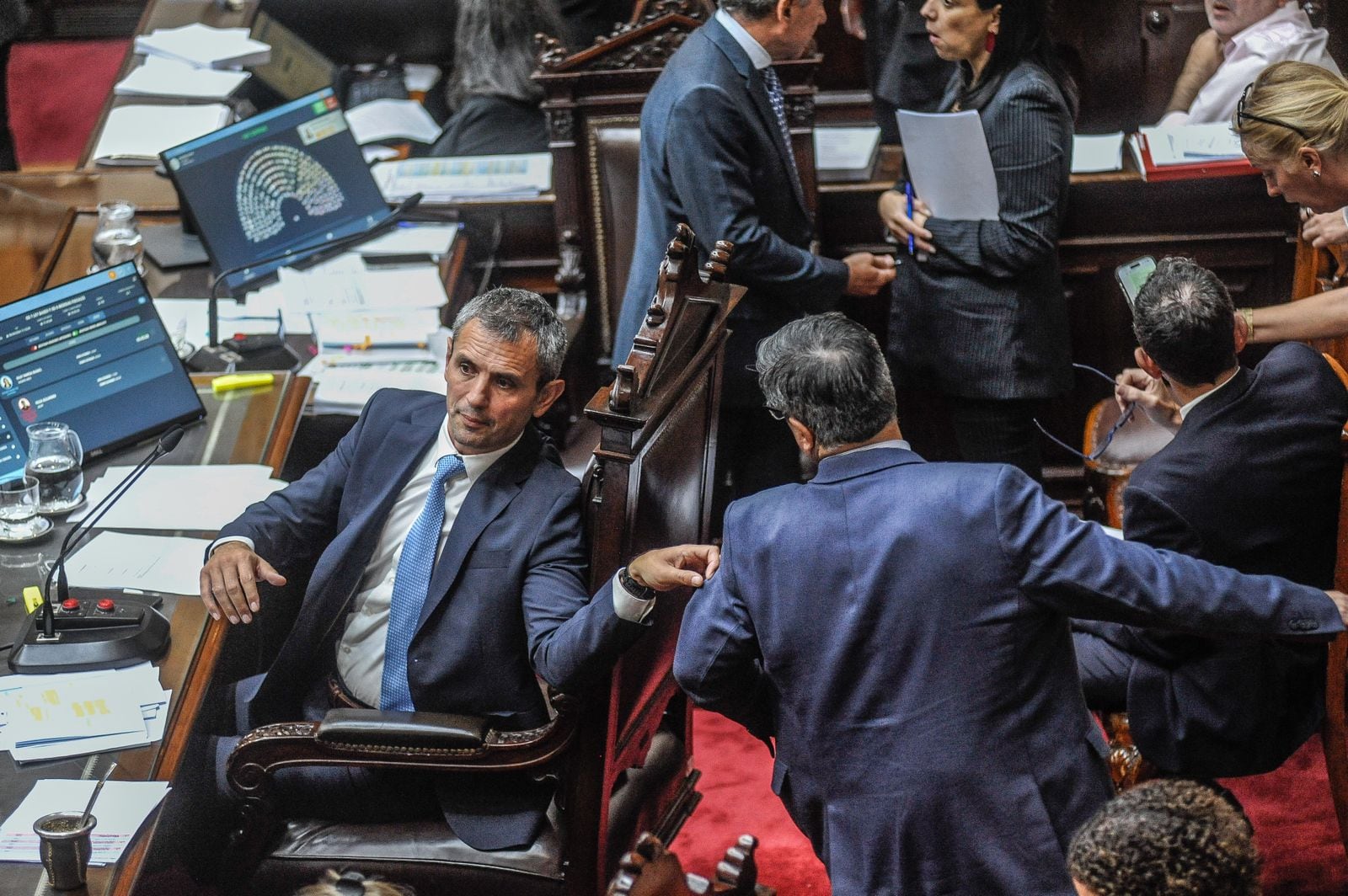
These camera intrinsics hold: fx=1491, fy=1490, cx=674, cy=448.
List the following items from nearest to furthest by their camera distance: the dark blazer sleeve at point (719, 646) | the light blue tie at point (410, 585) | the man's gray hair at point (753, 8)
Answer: the dark blazer sleeve at point (719, 646), the light blue tie at point (410, 585), the man's gray hair at point (753, 8)

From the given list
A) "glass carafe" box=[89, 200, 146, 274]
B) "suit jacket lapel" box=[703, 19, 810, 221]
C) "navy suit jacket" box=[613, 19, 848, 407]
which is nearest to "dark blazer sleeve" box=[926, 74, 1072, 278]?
"navy suit jacket" box=[613, 19, 848, 407]

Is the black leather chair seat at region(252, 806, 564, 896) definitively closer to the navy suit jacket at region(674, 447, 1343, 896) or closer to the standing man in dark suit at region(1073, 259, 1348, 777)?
the navy suit jacket at region(674, 447, 1343, 896)

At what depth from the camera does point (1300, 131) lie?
243 cm

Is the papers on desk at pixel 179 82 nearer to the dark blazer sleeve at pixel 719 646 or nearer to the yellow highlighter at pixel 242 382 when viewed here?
the yellow highlighter at pixel 242 382

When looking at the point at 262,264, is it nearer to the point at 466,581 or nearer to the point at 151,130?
the point at 151,130

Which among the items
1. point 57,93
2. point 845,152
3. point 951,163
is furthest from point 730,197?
point 57,93

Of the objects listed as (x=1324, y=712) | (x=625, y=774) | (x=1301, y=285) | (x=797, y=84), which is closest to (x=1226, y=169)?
(x=1301, y=285)

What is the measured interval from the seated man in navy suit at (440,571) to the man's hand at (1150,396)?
98cm

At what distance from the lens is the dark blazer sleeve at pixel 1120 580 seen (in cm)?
174

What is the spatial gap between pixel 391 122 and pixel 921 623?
10.4 feet

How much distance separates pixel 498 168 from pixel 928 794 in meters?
2.51

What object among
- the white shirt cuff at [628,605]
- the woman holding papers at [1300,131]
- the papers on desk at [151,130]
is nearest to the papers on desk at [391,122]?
the papers on desk at [151,130]

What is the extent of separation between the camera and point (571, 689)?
2.07 meters

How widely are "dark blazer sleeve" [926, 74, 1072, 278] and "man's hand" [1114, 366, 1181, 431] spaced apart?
0.46 meters
